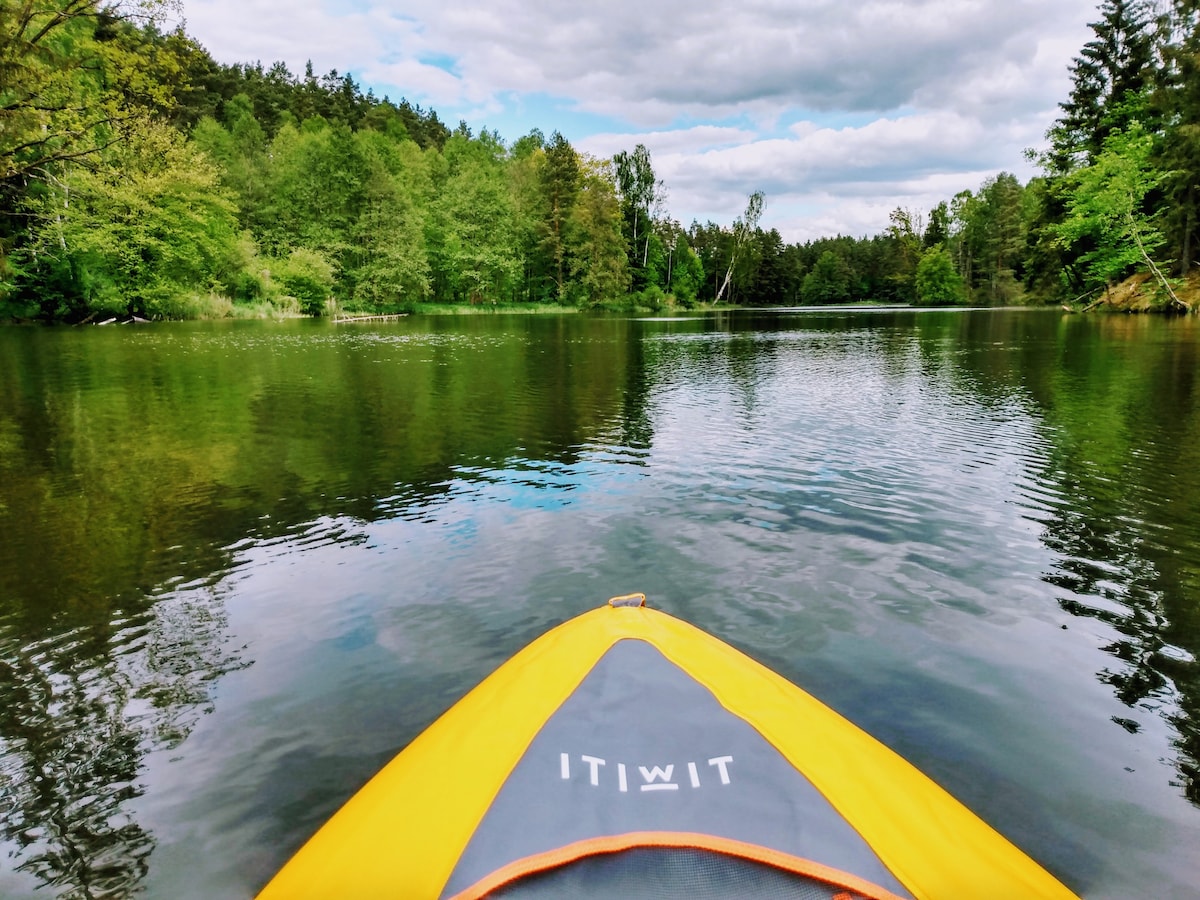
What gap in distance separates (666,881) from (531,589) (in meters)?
4.48

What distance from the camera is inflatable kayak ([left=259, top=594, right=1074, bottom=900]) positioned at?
87.4 inches

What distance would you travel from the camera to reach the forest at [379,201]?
16.4m

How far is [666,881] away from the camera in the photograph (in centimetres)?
220

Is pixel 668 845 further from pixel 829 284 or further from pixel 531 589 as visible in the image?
pixel 829 284

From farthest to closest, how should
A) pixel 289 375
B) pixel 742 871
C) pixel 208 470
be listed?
pixel 289 375 < pixel 208 470 < pixel 742 871

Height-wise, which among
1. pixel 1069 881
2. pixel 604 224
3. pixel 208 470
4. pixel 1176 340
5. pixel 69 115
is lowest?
pixel 1069 881

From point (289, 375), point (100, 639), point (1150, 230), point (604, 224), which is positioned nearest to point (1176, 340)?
point (1150, 230)

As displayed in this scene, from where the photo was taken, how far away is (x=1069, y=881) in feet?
10.7

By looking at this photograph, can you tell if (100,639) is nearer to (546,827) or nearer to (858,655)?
(546,827)

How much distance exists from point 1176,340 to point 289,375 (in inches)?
1338

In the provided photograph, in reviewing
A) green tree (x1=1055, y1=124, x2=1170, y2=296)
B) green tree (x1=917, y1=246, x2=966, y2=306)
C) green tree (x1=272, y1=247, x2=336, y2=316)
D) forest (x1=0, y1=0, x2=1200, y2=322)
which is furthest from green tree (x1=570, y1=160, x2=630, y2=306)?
green tree (x1=917, y1=246, x2=966, y2=306)

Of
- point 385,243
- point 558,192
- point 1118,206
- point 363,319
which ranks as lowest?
point 363,319

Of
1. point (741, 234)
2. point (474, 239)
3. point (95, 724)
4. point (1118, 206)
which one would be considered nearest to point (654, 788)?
point (95, 724)

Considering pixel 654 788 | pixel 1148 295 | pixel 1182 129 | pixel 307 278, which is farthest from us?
pixel 307 278
